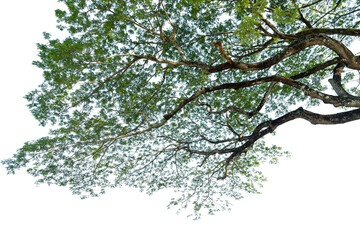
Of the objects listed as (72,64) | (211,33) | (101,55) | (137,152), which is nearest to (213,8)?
(211,33)

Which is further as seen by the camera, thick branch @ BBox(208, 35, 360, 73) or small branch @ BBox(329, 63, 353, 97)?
small branch @ BBox(329, 63, 353, 97)

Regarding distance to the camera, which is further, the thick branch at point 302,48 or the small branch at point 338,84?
the small branch at point 338,84

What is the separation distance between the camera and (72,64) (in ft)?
15.6

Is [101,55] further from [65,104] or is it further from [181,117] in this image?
[181,117]

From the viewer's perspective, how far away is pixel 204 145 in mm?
8664

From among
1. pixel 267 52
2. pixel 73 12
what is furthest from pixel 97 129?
pixel 267 52

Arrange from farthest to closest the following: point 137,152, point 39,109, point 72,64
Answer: point 137,152, point 39,109, point 72,64

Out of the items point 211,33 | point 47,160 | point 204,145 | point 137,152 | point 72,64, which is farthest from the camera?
point 204,145

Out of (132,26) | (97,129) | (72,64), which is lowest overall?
(97,129)

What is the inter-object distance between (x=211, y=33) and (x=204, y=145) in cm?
433

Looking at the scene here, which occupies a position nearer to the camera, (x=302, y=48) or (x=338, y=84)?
(x=302, y=48)

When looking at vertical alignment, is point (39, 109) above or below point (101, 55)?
below

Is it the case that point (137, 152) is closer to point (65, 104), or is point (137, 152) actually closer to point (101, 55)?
point (65, 104)

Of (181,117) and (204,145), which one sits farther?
(204,145)
